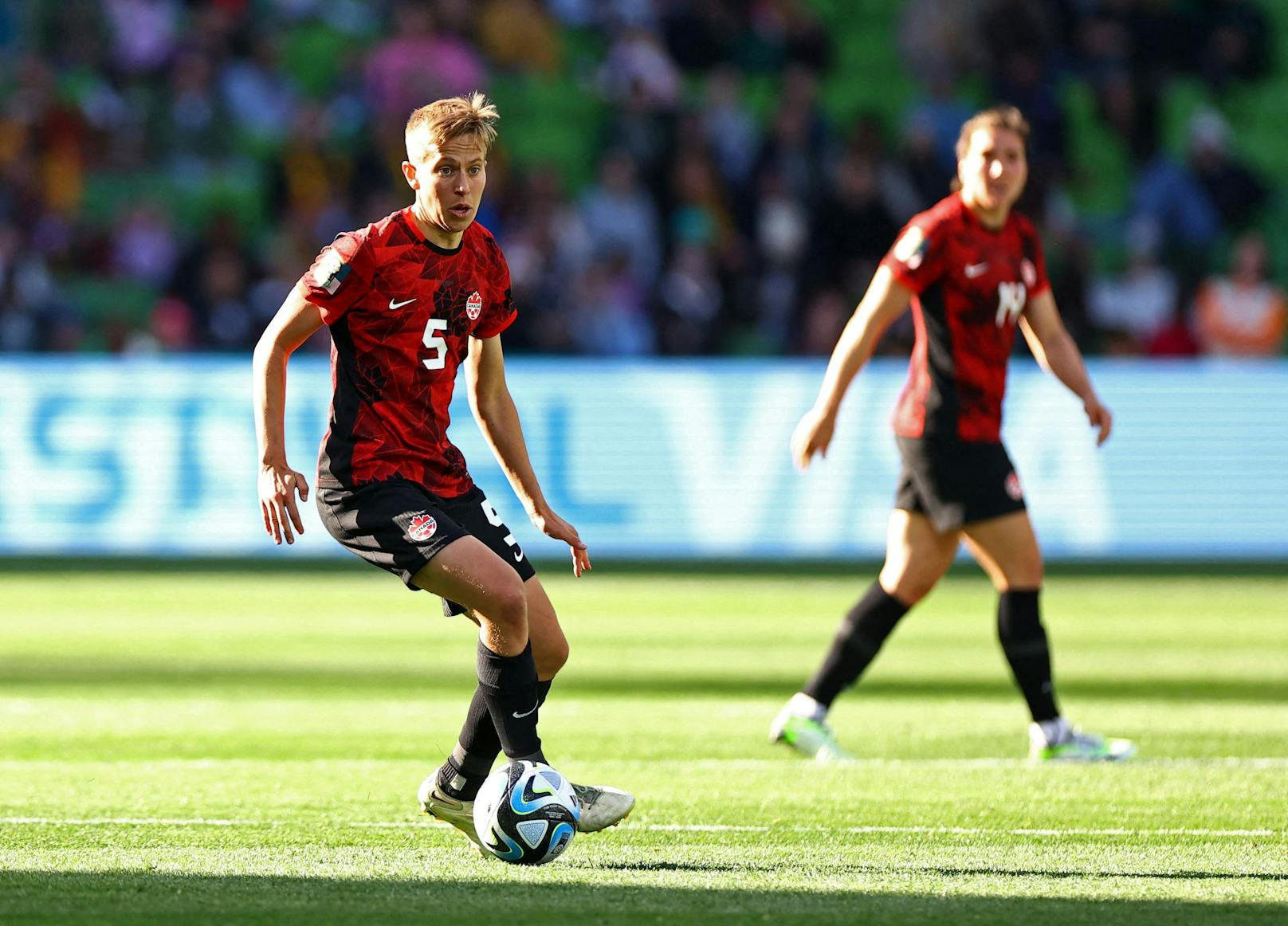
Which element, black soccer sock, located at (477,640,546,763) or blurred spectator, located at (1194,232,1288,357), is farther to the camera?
blurred spectator, located at (1194,232,1288,357)

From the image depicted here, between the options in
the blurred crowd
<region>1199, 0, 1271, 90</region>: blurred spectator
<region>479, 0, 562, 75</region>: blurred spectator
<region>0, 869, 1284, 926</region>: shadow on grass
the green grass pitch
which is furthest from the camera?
<region>1199, 0, 1271, 90</region>: blurred spectator

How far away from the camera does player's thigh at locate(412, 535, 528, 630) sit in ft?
17.6

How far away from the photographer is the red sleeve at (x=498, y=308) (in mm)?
5832

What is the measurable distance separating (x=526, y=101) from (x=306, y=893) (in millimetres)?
17345

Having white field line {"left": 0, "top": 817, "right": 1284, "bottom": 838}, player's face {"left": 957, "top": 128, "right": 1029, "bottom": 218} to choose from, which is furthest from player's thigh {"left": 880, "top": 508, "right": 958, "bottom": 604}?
white field line {"left": 0, "top": 817, "right": 1284, "bottom": 838}

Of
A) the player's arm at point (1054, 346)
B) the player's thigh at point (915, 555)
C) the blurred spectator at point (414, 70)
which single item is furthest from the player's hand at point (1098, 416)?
the blurred spectator at point (414, 70)

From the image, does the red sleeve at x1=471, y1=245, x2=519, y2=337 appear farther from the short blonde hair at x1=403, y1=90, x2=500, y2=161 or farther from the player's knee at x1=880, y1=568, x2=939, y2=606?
the player's knee at x1=880, y1=568, x2=939, y2=606

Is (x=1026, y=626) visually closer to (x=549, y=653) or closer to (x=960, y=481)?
(x=960, y=481)

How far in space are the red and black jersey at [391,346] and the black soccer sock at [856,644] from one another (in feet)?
7.71

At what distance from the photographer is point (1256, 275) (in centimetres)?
1862

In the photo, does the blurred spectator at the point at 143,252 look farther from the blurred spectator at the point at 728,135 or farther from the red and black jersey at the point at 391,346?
the red and black jersey at the point at 391,346

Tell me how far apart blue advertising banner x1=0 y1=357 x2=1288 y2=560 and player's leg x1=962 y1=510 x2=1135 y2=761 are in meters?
8.18

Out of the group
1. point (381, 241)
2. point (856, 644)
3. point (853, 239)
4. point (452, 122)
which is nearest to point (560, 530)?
point (381, 241)

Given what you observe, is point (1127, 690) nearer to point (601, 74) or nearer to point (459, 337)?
point (459, 337)
